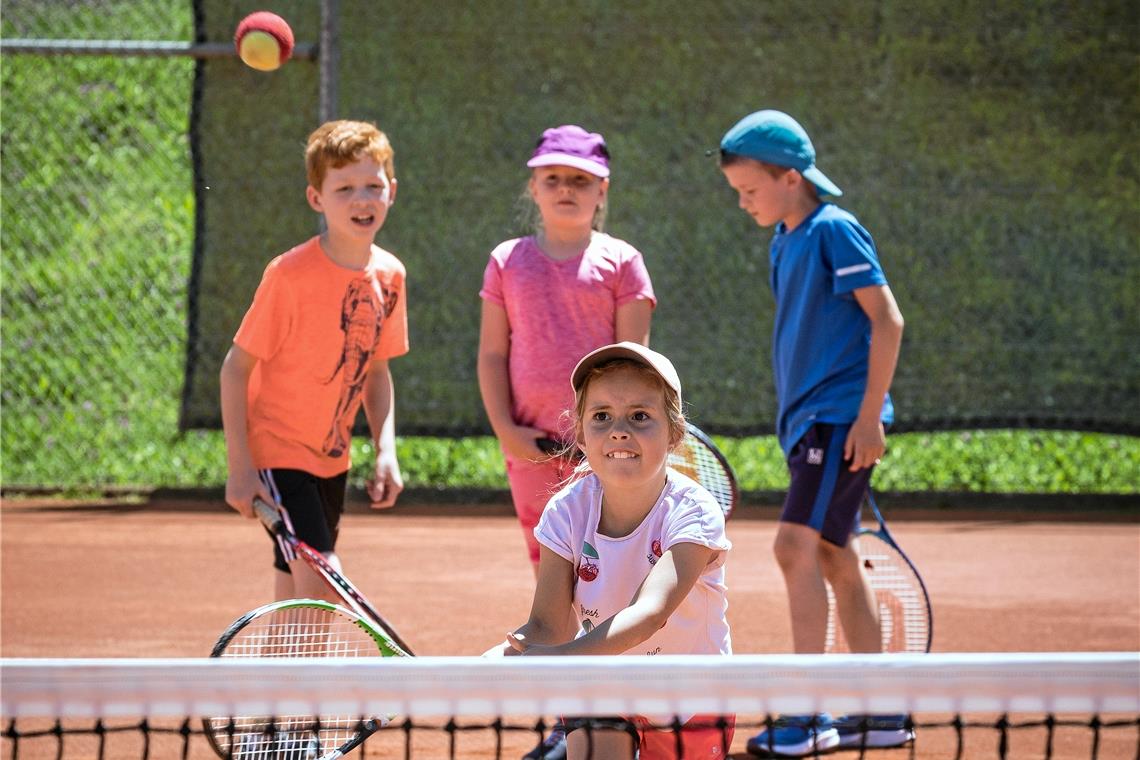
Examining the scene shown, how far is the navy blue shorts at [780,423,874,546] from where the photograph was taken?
3373mm

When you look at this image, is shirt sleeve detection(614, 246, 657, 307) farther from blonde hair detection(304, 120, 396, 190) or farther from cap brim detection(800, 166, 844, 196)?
blonde hair detection(304, 120, 396, 190)

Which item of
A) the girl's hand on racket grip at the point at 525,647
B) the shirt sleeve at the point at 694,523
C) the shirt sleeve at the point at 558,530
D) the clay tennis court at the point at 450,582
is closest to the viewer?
the girl's hand on racket grip at the point at 525,647

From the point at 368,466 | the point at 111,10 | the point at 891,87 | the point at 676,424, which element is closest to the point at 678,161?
the point at 891,87

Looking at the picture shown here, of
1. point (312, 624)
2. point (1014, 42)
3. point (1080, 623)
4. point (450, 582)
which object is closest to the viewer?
point (312, 624)

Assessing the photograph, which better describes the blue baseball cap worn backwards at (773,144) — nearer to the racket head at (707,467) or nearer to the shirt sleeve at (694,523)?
the racket head at (707,467)

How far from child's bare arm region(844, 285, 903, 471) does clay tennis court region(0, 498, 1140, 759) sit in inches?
28.3

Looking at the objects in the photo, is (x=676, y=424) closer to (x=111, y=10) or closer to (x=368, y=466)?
(x=368, y=466)

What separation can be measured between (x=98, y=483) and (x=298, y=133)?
78.8 inches

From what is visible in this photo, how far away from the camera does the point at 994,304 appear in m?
6.60

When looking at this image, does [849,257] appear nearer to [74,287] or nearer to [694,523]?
[694,523]

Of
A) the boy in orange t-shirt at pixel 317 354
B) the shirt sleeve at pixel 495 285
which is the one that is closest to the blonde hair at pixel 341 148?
the boy in orange t-shirt at pixel 317 354

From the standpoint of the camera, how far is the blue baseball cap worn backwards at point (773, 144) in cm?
347

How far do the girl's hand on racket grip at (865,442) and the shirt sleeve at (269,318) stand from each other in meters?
1.34

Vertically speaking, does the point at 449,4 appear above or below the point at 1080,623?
above
